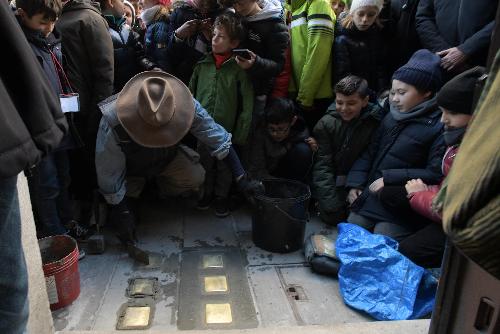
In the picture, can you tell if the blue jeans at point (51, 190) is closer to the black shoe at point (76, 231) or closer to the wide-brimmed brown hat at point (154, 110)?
the black shoe at point (76, 231)

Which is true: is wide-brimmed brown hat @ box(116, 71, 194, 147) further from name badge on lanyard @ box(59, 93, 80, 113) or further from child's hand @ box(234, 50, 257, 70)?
child's hand @ box(234, 50, 257, 70)

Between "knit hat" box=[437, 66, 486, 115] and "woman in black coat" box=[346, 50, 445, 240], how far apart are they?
0.39 m

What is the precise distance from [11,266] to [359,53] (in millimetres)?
3002

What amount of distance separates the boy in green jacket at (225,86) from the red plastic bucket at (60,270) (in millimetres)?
1286

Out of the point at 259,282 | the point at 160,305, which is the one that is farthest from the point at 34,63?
the point at 259,282

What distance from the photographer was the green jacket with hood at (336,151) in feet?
10.8

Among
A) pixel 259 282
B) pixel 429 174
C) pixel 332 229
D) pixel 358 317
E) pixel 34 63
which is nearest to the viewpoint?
pixel 34 63

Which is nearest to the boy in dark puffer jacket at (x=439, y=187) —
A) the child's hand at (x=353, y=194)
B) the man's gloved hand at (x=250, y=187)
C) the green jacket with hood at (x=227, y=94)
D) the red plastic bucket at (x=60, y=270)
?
the child's hand at (x=353, y=194)

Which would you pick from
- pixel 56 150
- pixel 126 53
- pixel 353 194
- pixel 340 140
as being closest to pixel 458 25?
pixel 340 140

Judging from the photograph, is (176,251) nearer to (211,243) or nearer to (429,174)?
(211,243)

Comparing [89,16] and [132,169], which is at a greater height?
[89,16]

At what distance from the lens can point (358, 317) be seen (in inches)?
92.7

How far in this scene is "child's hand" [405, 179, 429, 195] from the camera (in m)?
2.72

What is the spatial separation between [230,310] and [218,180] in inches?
51.3
